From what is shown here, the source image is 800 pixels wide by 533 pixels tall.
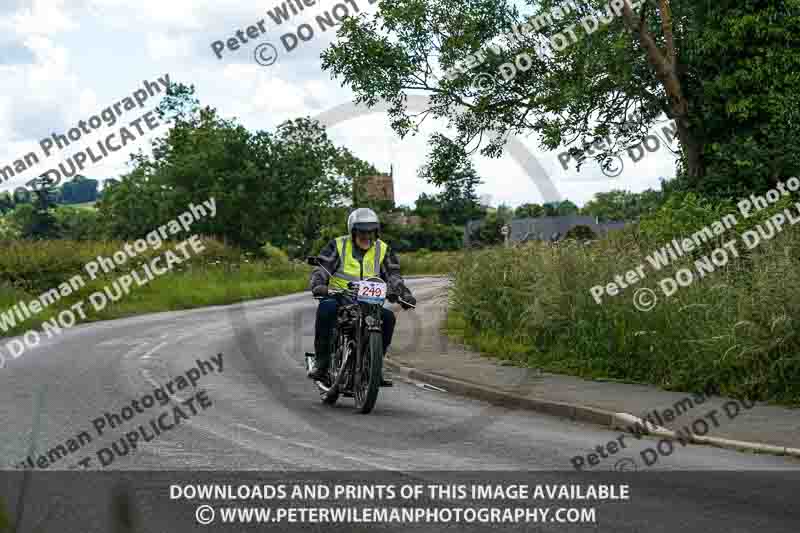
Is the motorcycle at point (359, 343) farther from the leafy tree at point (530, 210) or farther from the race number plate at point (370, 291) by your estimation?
the leafy tree at point (530, 210)

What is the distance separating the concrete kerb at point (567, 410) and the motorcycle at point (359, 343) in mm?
1642

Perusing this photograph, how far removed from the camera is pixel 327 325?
10711mm

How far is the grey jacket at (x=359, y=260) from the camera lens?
10641mm

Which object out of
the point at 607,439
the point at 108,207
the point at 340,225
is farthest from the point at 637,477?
the point at 108,207

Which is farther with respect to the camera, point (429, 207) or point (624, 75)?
point (429, 207)

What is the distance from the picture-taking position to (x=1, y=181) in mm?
24438

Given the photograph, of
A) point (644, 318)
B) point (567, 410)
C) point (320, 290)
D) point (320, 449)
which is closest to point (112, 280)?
point (644, 318)

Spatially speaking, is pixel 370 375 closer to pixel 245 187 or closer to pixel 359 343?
pixel 359 343

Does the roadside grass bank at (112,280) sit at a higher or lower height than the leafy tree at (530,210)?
lower

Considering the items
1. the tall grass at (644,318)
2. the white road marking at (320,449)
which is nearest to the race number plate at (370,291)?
the white road marking at (320,449)

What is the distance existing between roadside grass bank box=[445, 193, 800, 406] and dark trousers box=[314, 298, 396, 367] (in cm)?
334

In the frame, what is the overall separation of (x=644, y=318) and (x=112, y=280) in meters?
24.7

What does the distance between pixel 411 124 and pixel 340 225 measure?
4656 cm

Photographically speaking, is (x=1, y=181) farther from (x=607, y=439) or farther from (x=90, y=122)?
(x=607, y=439)
